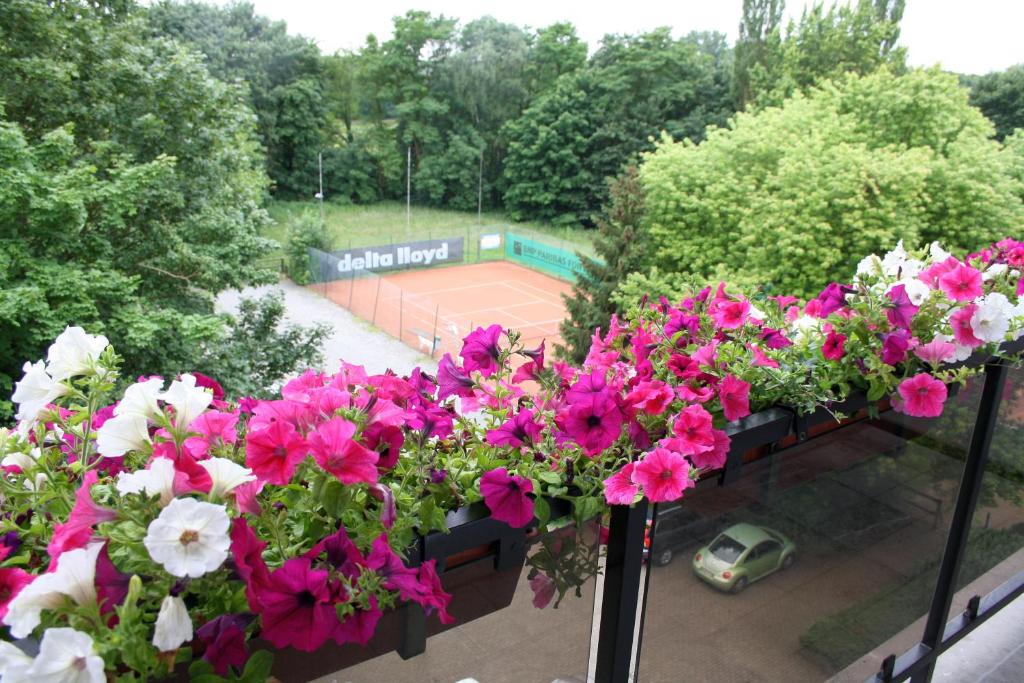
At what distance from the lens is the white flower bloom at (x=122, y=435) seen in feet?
2.50

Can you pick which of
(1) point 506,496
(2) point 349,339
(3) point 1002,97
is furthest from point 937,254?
(3) point 1002,97

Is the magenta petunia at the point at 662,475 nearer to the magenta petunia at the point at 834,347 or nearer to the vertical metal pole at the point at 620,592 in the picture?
the vertical metal pole at the point at 620,592

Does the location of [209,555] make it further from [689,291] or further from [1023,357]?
[1023,357]

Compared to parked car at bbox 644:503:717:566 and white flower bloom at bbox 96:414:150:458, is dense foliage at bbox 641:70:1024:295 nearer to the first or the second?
parked car at bbox 644:503:717:566

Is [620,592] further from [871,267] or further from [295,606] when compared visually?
[871,267]

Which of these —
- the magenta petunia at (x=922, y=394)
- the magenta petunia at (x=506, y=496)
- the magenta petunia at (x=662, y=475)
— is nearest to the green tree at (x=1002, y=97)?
the magenta petunia at (x=922, y=394)

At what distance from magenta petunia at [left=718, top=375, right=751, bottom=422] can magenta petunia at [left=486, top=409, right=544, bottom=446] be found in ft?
1.08

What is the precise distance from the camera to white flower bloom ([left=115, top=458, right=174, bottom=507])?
25.9 inches

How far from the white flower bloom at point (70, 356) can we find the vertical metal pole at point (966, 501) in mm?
1609

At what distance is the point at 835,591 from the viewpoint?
4.96 ft

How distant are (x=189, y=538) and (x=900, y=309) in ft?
4.06

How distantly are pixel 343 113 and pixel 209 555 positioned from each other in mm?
35441

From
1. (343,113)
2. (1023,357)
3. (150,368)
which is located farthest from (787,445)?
(343,113)

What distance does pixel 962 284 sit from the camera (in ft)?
4.66
